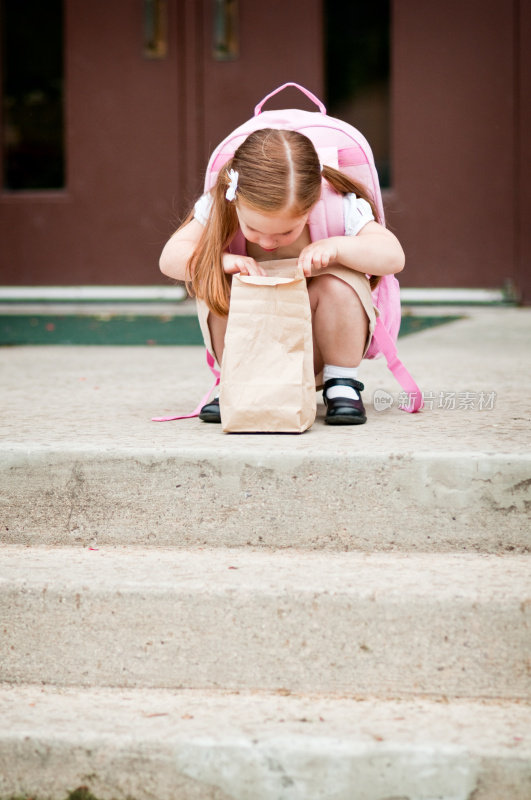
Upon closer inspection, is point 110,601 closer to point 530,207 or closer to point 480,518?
point 480,518

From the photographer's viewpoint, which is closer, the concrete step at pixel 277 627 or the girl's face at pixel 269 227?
the concrete step at pixel 277 627

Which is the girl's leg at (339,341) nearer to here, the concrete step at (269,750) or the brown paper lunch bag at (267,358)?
the brown paper lunch bag at (267,358)

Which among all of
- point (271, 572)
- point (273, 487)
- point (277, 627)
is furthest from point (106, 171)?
point (277, 627)

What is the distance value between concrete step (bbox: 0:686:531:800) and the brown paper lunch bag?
62 cm

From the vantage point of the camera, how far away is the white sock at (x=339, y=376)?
7.78 feet

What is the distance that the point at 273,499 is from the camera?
6.55 feet

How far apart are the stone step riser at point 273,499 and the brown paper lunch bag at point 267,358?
172 millimetres

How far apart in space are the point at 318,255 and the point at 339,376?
315 mm

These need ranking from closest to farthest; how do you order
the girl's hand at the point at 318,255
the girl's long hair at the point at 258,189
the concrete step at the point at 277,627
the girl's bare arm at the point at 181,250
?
the concrete step at the point at 277,627
the girl's long hair at the point at 258,189
the girl's hand at the point at 318,255
the girl's bare arm at the point at 181,250

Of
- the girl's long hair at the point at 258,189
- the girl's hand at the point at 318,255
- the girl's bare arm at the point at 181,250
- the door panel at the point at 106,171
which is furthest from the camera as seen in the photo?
the door panel at the point at 106,171
